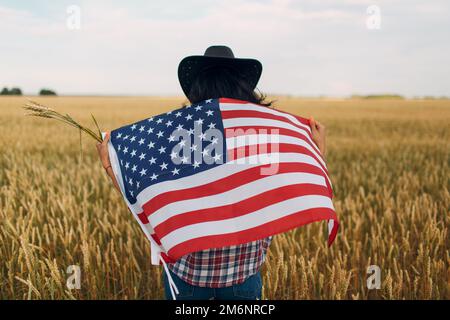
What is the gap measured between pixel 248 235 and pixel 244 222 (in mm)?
55

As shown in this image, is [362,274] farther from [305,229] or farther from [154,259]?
[154,259]

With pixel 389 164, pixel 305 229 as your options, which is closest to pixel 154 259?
pixel 305 229

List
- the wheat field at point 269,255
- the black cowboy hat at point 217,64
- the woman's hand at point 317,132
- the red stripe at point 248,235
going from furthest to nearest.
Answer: the wheat field at point 269,255 → the woman's hand at point 317,132 → the black cowboy hat at point 217,64 → the red stripe at point 248,235

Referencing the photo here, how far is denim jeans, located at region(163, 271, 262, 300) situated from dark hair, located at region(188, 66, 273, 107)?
787 millimetres

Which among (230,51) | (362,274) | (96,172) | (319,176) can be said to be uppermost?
(230,51)

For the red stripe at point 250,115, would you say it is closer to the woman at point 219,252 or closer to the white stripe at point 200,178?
the woman at point 219,252

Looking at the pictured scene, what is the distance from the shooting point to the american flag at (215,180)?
205cm

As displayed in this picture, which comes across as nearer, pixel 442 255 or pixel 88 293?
pixel 88 293

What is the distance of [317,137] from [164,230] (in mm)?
889

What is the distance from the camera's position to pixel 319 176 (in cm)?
226

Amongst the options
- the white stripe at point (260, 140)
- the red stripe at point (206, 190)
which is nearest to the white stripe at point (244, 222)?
the red stripe at point (206, 190)

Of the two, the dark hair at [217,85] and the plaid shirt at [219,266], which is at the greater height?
the dark hair at [217,85]

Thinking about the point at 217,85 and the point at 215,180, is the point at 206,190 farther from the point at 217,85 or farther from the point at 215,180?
the point at 217,85

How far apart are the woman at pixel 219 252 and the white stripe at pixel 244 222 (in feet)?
0.30
